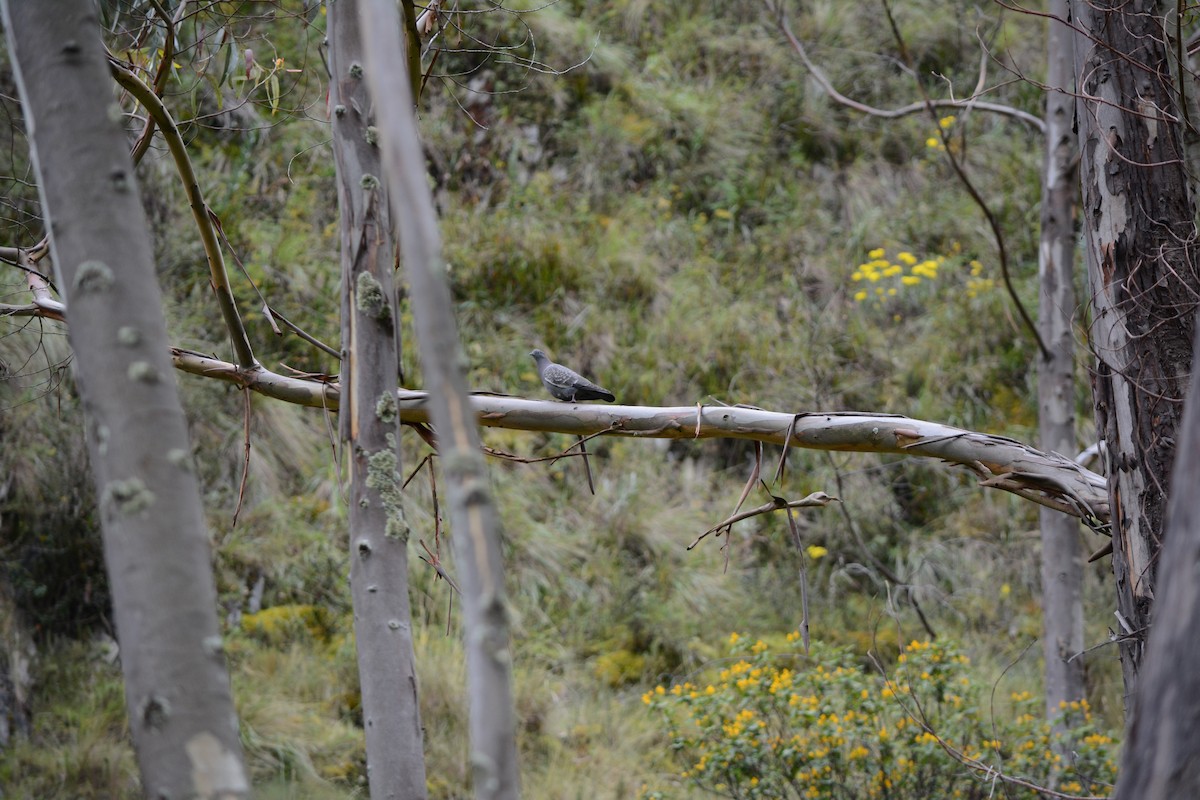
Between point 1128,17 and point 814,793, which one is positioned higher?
point 1128,17

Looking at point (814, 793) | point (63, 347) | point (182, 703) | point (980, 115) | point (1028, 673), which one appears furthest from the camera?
point (980, 115)

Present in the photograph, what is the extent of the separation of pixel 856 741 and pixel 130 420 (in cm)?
379

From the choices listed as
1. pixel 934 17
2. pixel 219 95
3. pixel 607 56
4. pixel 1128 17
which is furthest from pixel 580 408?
pixel 934 17

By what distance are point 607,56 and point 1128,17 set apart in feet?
22.9

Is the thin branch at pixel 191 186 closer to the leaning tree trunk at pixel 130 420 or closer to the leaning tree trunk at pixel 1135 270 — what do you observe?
the leaning tree trunk at pixel 130 420

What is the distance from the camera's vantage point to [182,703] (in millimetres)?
1033

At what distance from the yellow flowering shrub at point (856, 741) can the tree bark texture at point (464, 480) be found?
Answer: 10.9ft

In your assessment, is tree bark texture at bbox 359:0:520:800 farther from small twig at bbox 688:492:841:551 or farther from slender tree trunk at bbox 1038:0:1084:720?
slender tree trunk at bbox 1038:0:1084:720

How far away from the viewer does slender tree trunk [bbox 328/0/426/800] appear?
1582 millimetres

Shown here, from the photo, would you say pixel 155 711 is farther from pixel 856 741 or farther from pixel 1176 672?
pixel 856 741

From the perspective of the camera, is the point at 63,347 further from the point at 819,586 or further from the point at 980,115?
the point at 980,115

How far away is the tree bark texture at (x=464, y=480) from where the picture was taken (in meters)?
0.89

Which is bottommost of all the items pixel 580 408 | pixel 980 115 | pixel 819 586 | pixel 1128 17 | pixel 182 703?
pixel 819 586

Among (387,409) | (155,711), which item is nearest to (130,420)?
(155,711)
